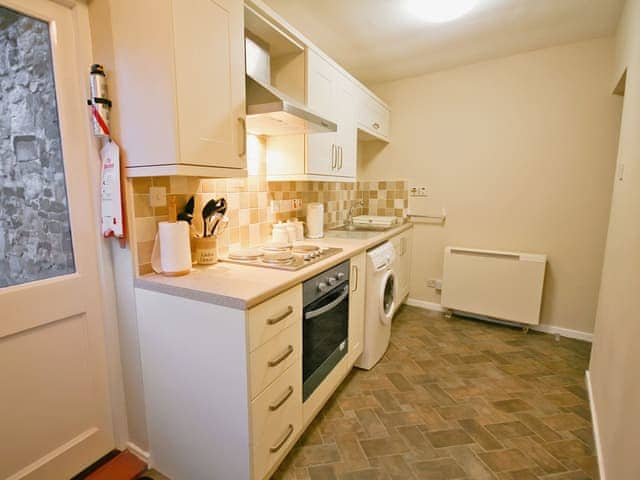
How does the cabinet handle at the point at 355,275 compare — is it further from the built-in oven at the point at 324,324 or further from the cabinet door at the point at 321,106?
the cabinet door at the point at 321,106

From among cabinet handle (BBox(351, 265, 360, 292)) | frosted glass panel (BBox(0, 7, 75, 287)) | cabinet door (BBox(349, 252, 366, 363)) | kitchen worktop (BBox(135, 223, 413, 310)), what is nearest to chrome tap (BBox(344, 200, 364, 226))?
cabinet door (BBox(349, 252, 366, 363))

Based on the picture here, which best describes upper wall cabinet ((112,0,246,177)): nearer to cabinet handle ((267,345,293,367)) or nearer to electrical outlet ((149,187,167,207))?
electrical outlet ((149,187,167,207))

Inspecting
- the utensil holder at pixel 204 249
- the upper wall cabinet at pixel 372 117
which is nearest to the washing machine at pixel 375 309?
the utensil holder at pixel 204 249

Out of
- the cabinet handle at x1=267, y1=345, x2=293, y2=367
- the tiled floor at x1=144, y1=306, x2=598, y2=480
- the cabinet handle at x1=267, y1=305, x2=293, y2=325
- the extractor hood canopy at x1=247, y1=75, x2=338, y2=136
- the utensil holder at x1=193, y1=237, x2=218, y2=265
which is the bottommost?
the tiled floor at x1=144, y1=306, x2=598, y2=480

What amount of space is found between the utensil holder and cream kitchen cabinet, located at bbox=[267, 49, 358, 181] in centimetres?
74

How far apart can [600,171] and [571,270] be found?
843mm

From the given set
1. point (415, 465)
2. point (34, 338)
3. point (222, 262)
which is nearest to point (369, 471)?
point (415, 465)

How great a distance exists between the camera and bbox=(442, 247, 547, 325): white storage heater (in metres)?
2.81

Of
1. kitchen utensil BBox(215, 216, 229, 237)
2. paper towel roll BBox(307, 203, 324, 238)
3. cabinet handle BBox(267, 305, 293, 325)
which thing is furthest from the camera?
paper towel roll BBox(307, 203, 324, 238)

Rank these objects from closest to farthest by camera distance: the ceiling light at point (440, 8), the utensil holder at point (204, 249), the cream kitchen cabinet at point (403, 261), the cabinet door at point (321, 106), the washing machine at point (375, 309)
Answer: the utensil holder at point (204, 249)
the ceiling light at point (440, 8)
the cabinet door at point (321, 106)
the washing machine at point (375, 309)
the cream kitchen cabinet at point (403, 261)

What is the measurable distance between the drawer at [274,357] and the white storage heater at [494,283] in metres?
2.20

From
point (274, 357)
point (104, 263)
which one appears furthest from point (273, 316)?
Answer: point (104, 263)

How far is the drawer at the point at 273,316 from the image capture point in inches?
46.0

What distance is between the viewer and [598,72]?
8.17ft
